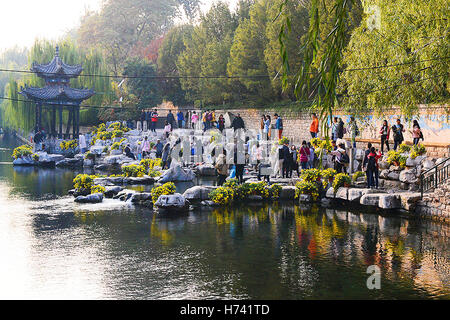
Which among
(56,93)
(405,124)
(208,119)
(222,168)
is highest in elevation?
(56,93)

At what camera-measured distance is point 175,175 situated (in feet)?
92.7

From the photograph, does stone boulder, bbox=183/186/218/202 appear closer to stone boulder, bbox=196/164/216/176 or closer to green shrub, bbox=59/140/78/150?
stone boulder, bbox=196/164/216/176

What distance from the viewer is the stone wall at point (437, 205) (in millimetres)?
16891

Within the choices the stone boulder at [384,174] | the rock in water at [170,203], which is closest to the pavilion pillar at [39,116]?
the rock in water at [170,203]

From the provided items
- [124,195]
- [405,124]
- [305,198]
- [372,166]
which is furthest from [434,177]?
[124,195]

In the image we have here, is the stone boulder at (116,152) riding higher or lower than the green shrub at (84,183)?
higher

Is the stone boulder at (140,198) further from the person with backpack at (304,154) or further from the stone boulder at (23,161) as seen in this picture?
the stone boulder at (23,161)

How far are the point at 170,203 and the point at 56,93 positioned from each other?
1128 inches

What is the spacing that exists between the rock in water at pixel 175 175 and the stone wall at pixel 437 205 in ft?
45.2

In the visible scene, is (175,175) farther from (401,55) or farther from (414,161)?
(401,55)

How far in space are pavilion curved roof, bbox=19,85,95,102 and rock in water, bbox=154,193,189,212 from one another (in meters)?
27.8

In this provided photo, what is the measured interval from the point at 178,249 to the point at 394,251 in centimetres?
549

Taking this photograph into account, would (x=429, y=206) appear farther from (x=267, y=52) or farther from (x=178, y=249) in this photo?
(x=267, y=52)

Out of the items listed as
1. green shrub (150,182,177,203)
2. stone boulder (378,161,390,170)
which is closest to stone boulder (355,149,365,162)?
stone boulder (378,161,390,170)
